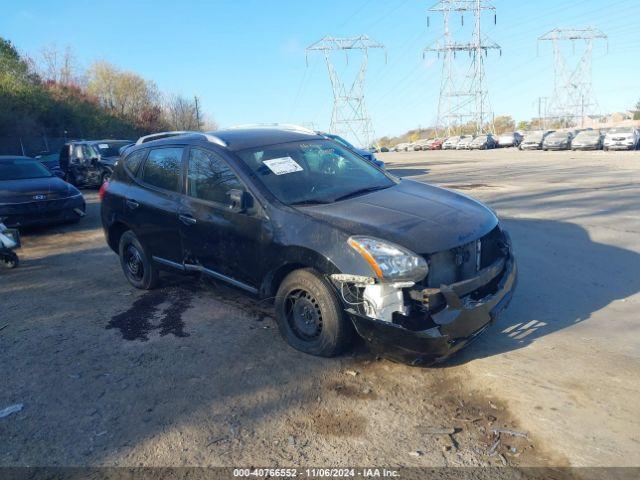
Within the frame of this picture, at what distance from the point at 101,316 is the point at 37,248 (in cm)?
444

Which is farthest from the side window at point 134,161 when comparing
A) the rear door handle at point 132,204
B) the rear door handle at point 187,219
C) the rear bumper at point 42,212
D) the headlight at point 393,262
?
the rear bumper at point 42,212

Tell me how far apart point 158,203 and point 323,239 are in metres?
2.26

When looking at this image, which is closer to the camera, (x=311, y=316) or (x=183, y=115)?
(x=311, y=316)

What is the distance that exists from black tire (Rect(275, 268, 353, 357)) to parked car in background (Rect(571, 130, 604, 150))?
3538cm

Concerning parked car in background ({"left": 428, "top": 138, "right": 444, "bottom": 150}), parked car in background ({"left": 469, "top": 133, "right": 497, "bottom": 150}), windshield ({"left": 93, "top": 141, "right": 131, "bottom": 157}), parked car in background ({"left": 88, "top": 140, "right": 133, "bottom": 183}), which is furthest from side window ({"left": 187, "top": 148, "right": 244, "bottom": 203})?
parked car in background ({"left": 428, "top": 138, "right": 444, "bottom": 150})

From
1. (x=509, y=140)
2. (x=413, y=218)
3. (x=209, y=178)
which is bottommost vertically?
(x=413, y=218)

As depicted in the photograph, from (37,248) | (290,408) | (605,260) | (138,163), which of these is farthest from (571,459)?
(37,248)

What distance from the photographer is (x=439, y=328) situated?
333 cm

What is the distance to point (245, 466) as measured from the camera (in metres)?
2.75

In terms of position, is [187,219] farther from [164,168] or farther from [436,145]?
[436,145]

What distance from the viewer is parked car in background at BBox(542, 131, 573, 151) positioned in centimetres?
3600

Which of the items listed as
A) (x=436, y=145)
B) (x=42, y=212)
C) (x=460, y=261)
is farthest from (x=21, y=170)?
(x=436, y=145)

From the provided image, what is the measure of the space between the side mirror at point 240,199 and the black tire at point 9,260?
4726mm

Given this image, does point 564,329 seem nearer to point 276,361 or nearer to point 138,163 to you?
point 276,361
